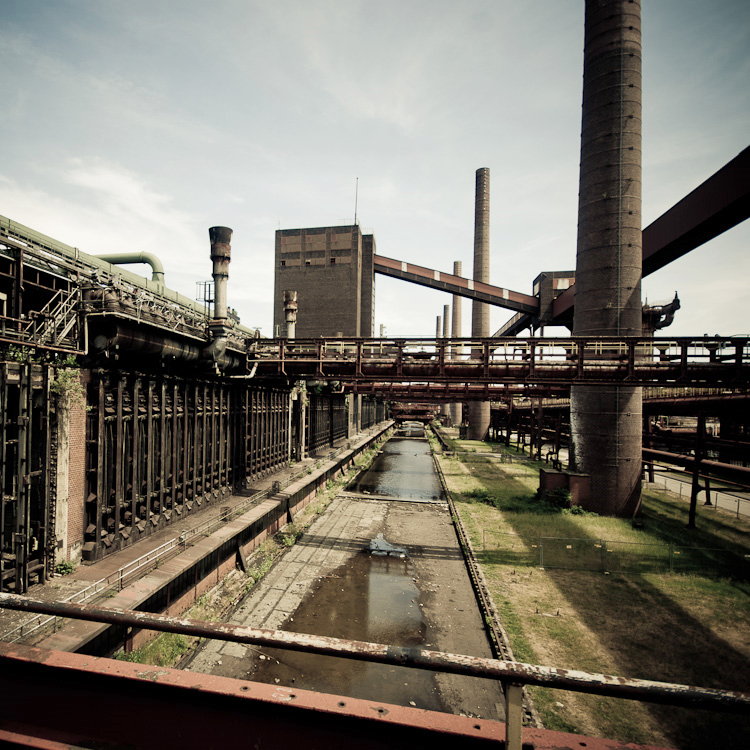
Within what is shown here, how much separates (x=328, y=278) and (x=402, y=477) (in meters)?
29.0

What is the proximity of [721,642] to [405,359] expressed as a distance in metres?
11.4

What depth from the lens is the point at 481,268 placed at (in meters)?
50.3

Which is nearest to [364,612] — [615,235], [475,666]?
[475,666]

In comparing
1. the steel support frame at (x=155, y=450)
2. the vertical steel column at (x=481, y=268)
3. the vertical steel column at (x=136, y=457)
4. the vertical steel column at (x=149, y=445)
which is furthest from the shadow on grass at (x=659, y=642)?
the vertical steel column at (x=481, y=268)

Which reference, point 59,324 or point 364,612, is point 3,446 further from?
point 364,612

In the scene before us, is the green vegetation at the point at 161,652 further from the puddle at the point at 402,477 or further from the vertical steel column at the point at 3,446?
the puddle at the point at 402,477

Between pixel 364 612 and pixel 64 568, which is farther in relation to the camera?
pixel 364 612

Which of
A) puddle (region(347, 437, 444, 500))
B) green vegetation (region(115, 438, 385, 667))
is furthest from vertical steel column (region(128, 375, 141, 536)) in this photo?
puddle (region(347, 437, 444, 500))

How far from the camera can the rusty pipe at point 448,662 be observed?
1.46m

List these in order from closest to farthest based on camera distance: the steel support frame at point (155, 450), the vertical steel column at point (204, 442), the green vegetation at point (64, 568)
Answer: the green vegetation at point (64, 568)
the steel support frame at point (155, 450)
the vertical steel column at point (204, 442)

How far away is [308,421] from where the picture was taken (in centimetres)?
3045

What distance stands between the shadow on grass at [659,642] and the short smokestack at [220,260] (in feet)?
45.3

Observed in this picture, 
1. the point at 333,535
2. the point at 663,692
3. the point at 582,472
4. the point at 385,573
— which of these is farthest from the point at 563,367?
the point at 663,692

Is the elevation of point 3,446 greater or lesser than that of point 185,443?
greater
